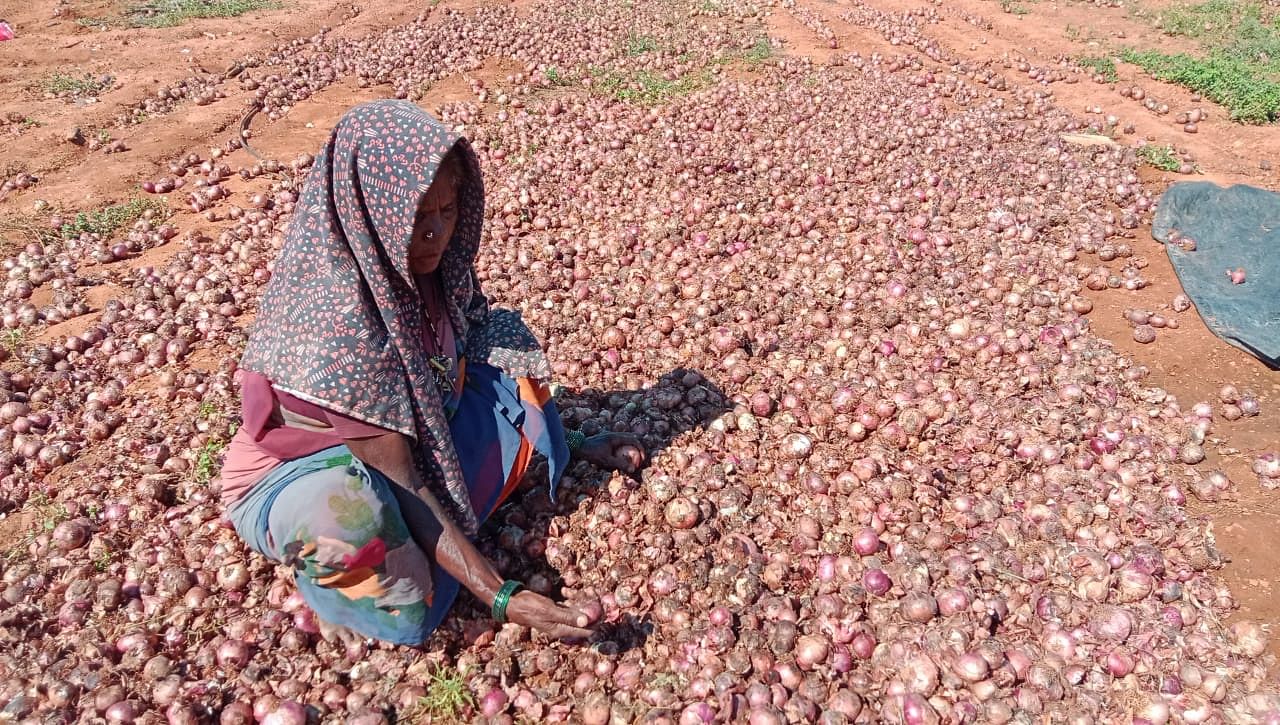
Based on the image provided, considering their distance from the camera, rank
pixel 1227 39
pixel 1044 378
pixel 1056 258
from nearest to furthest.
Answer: pixel 1044 378, pixel 1056 258, pixel 1227 39

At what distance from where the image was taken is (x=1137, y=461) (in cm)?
343

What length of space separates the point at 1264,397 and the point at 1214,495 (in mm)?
1137

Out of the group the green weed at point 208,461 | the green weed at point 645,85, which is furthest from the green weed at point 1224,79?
the green weed at point 208,461

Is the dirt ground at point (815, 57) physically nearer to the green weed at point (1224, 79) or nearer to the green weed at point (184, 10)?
the green weed at point (1224, 79)

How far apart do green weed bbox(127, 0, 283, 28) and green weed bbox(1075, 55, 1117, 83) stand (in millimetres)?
13086

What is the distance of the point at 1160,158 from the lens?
6.61 metres

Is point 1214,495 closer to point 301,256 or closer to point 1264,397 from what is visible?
point 1264,397

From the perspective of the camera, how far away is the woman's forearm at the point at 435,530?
2408 mm

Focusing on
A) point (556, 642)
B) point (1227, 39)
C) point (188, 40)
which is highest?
point (188, 40)

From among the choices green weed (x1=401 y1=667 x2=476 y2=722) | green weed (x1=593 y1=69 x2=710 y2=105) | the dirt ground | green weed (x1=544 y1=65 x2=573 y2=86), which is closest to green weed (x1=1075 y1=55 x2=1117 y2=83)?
the dirt ground

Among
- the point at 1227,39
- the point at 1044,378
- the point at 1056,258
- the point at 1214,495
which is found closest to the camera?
the point at 1214,495

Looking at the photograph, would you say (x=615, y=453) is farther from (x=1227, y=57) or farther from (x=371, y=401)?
(x=1227, y=57)

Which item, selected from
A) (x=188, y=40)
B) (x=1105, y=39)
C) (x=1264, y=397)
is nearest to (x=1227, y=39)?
(x=1105, y=39)

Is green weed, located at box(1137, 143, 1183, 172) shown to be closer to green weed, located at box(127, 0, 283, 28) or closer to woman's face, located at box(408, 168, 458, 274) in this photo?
woman's face, located at box(408, 168, 458, 274)
